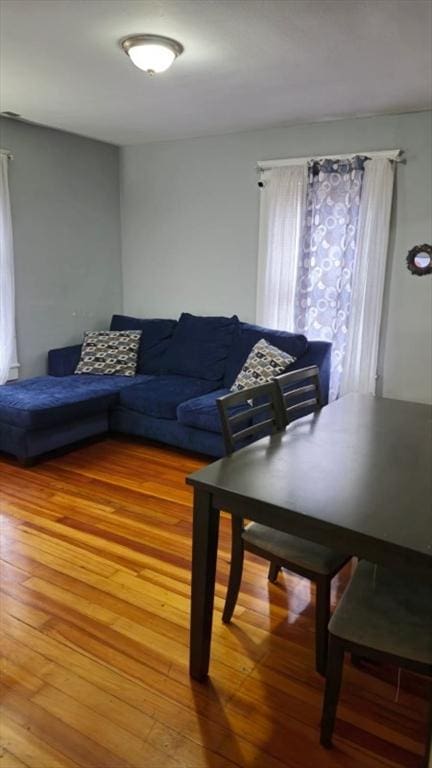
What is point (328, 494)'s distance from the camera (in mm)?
1501

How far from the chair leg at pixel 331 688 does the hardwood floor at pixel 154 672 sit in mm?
59

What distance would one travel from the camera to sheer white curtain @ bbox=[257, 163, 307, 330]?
13.5 ft

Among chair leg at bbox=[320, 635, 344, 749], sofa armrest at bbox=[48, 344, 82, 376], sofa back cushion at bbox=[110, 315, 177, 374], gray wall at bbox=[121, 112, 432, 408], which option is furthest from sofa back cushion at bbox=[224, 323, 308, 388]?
chair leg at bbox=[320, 635, 344, 749]

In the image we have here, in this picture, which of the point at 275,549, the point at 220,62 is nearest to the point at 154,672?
the point at 275,549

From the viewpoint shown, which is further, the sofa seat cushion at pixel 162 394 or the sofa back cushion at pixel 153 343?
the sofa back cushion at pixel 153 343

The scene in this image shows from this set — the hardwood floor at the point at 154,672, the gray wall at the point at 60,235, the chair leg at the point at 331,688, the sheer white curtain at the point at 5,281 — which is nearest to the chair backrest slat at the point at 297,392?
the hardwood floor at the point at 154,672

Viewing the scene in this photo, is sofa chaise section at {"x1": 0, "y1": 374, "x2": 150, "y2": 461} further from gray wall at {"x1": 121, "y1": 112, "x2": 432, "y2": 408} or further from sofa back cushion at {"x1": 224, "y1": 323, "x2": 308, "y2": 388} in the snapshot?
gray wall at {"x1": 121, "y1": 112, "x2": 432, "y2": 408}

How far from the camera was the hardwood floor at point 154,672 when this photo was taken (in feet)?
Answer: 5.08

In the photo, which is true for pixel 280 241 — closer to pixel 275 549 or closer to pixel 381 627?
pixel 275 549

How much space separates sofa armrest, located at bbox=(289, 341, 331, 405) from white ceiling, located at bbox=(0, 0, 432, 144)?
1.66 metres

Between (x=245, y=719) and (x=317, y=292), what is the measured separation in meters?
3.14

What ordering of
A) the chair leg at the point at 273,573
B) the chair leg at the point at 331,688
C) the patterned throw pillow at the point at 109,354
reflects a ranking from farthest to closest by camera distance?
the patterned throw pillow at the point at 109,354 < the chair leg at the point at 273,573 < the chair leg at the point at 331,688

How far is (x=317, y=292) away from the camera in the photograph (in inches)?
163

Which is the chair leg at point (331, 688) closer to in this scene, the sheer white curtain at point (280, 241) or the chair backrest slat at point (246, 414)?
the chair backrest slat at point (246, 414)
